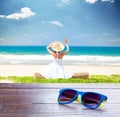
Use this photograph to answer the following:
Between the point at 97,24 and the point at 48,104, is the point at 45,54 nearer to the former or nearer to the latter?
the point at 97,24

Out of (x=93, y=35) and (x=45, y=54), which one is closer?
(x=93, y=35)

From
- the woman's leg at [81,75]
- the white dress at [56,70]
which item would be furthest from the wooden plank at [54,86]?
the woman's leg at [81,75]

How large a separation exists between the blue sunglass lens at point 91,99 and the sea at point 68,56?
10422mm

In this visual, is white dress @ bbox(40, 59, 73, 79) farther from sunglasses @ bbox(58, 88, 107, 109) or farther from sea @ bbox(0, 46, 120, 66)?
sea @ bbox(0, 46, 120, 66)

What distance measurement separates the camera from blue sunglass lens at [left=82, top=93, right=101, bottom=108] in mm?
1111

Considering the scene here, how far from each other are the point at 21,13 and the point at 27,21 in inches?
14.8

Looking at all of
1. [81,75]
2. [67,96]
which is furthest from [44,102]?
[81,75]

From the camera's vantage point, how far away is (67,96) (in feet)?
3.82

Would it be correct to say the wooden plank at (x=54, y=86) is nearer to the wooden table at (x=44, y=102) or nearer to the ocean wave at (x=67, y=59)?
the wooden table at (x=44, y=102)

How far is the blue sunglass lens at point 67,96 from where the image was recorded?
3.78 ft

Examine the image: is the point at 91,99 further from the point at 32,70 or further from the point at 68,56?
the point at 68,56

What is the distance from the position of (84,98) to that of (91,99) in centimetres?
2

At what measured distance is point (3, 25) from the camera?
1244 cm

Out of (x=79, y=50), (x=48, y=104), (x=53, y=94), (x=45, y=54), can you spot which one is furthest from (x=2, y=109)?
(x=45, y=54)
